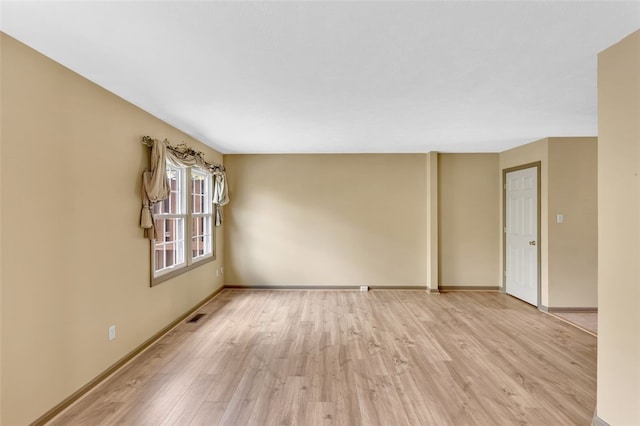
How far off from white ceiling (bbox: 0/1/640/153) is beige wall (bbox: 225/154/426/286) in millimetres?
1985

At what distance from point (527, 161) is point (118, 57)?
5269mm

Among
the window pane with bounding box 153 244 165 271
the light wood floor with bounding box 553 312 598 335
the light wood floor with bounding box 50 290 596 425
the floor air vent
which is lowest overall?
the light wood floor with bounding box 50 290 596 425

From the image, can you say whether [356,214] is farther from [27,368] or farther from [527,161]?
[27,368]

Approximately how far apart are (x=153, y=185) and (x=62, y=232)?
0.99m

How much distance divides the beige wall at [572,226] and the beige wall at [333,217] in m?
1.86

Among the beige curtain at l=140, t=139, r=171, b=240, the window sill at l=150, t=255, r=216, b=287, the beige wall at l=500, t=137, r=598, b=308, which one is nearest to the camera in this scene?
the beige curtain at l=140, t=139, r=171, b=240

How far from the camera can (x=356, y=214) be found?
5.28m

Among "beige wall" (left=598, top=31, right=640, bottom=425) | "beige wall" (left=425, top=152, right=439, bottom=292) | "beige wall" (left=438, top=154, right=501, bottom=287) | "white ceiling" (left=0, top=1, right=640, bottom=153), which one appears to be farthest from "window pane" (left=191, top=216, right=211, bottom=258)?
"beige wall" (left=598, top=31, right=640, bottom=425)

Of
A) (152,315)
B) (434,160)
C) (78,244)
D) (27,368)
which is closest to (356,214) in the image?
(434,160)

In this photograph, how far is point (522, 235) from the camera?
4.61 metres

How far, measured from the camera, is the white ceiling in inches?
58.5

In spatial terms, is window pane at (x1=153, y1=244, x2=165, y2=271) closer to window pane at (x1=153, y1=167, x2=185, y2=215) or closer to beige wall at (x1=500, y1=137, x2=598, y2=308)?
window pane at (x1=153, y1=167, x2=185, y2=215)

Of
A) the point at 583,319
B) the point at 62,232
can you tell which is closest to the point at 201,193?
the point at 62,232

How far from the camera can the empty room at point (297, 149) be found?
5.42ft
